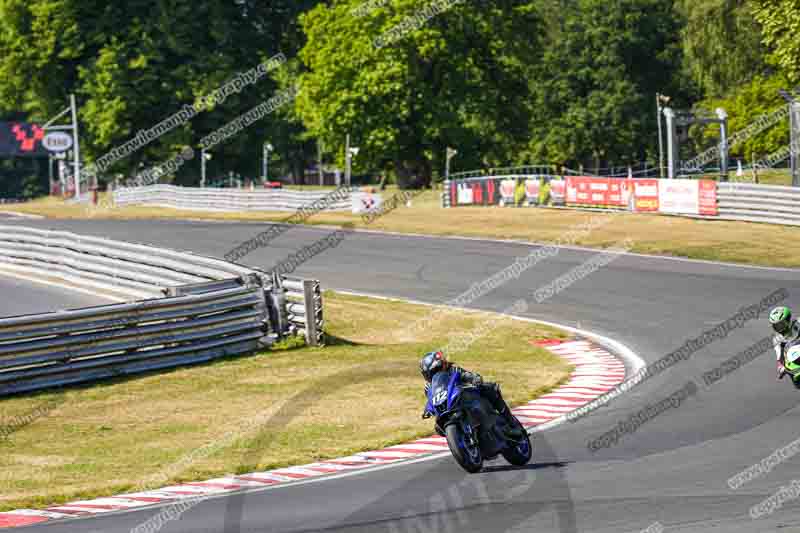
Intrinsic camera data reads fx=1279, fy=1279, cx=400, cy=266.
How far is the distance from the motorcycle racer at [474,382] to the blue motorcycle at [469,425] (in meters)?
0.05

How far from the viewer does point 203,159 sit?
234 feet

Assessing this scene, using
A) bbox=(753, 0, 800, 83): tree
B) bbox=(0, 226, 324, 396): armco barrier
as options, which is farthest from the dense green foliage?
bbox=(0, 226, 324, 396): armco barrier

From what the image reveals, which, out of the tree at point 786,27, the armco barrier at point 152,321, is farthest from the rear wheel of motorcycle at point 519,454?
the tree at point 786,27

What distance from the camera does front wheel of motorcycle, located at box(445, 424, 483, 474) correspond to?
11.4 metres

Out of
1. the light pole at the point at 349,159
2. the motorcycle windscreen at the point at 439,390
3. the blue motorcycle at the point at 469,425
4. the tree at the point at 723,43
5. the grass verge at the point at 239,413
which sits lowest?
the grass verge at the point at 239,413

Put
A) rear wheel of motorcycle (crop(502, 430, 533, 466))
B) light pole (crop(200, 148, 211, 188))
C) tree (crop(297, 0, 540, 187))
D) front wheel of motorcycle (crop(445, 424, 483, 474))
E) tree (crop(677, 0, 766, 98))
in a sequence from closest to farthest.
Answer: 1. front wheel of motorcycle (crop(445, 424, 483, 474))
2. rear wheel of motorcycle (crop(502, 430, 533, 466))
3. tree (crop(297, 0, 540, 187))
4. tree (crop(677, 0, 766, 98))
5. light pole (crop(200, 148, 211, 188))

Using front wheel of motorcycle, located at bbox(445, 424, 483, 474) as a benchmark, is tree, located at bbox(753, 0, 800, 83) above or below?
above

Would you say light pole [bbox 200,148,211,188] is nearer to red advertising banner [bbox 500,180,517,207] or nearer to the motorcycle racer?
red advertising banner [bbox 500,180,517,207]

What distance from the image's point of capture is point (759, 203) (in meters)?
38.3

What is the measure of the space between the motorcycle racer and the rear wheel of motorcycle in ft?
0.31

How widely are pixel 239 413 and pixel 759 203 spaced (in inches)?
1024

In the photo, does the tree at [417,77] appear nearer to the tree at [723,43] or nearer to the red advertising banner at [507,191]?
the tree at [723,43]

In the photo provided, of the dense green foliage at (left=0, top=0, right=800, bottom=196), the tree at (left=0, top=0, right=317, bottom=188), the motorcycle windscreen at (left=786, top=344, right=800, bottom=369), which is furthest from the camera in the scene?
the tree at (left=0, top=0, right=317, bottom=188)

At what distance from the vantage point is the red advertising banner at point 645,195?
1679 inches
